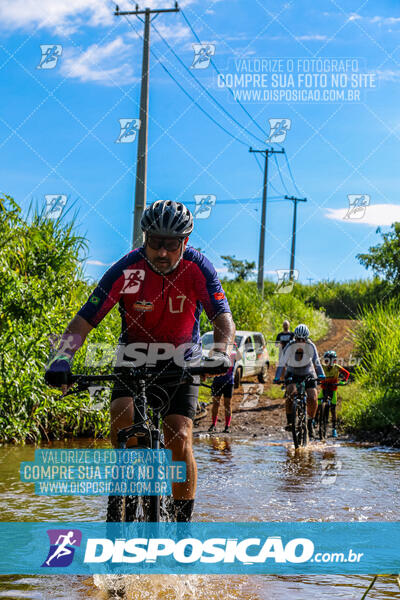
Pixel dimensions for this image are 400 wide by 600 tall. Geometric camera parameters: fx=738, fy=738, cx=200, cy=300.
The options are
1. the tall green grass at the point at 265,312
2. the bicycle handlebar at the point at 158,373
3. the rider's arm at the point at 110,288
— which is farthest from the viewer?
the tall green grass at the point at 265,312

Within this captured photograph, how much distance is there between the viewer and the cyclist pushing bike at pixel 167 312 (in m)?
4.60

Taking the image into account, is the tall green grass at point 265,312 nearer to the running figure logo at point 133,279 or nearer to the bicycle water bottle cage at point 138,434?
the running figure logo at point 133,279

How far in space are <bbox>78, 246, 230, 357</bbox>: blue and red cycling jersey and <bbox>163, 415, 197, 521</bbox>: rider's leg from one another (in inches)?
19.8

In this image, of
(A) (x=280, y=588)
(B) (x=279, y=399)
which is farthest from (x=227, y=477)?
(B) (x=279, y=399)

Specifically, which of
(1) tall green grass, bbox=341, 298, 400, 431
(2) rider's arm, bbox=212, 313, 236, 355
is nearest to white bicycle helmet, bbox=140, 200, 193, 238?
(2) rider's arm, bbox=212, 313, 236, 355

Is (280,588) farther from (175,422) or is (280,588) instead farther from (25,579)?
(25,579)

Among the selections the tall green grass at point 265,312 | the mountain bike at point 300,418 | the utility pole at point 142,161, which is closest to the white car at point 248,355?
the tall green grass at point 265,312

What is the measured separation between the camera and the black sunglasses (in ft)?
15.3

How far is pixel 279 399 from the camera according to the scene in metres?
20.4

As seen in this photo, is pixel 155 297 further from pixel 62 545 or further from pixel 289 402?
pixel 289 402

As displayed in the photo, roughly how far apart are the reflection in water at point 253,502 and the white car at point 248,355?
7.93m

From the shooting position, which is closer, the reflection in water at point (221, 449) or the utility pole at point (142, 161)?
the reflection in water at point (221, 449)

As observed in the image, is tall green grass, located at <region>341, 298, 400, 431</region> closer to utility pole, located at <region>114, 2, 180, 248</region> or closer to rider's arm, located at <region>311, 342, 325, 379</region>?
rider's arm, located at <region>311, 342, 325, 379</region>

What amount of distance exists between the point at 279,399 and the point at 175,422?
52.3 feet
